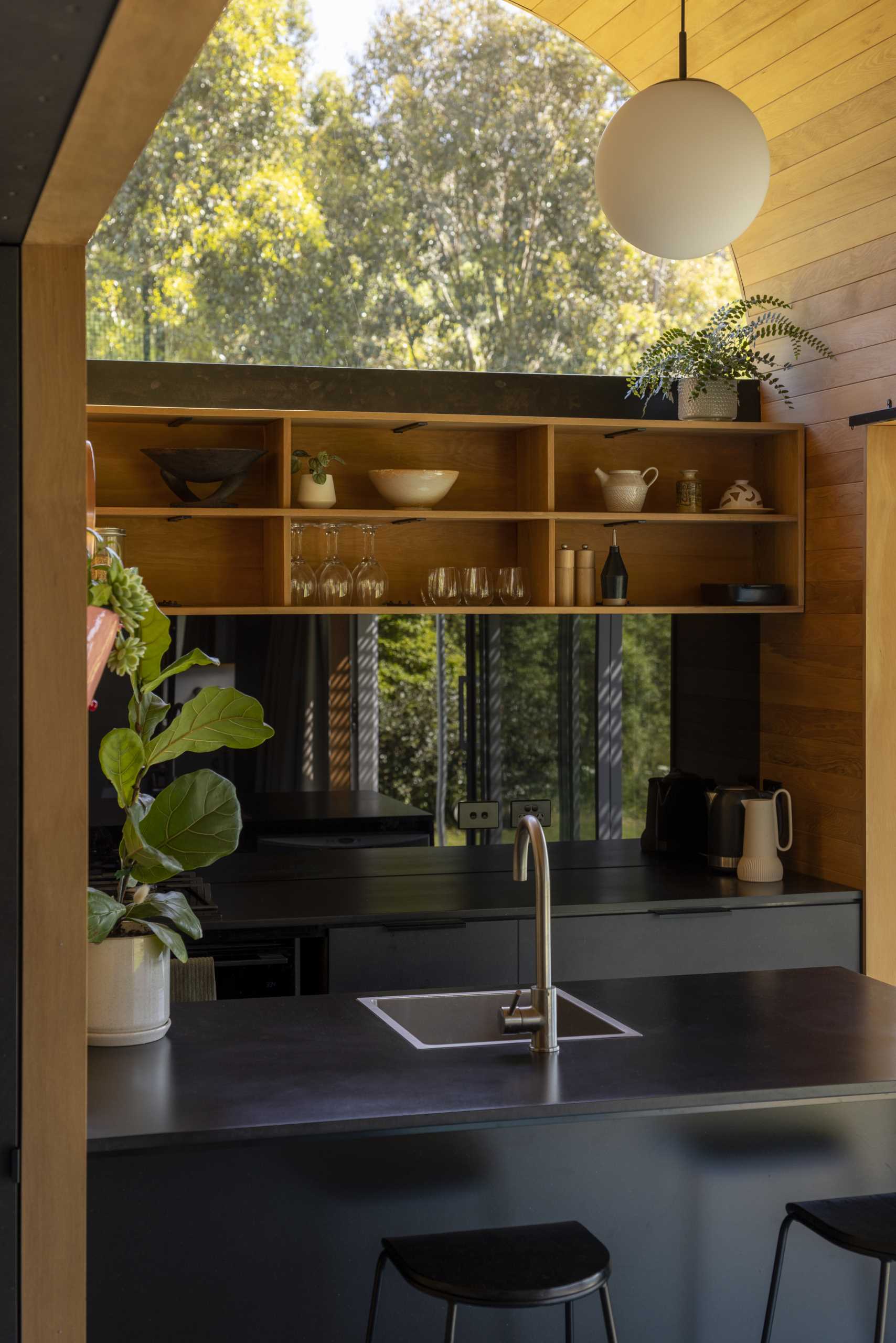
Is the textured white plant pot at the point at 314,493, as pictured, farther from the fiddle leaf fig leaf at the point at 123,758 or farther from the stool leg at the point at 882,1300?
the stool leg at the point at 882,1300

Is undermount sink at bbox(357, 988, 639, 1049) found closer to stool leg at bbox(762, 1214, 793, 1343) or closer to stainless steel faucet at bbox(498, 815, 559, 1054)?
stainless steel faucet at bbox(498, 815, 559, 1054)

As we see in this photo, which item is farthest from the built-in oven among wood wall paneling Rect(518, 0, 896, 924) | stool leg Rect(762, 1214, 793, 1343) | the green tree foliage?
the green tree foliage

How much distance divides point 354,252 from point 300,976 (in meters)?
10.8

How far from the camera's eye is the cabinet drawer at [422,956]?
148 inches

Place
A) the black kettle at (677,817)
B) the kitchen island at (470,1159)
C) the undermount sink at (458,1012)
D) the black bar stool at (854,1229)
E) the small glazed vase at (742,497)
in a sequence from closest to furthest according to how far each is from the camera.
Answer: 1. the kitchen island at (470,1159)
2. the black bar stool at (854,1229)
3. the undermount sink at (458,1012)
4. the small glazed vase at (742,497)
5. the black kettle at (677,817)

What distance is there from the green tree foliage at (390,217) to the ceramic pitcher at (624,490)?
8979mm

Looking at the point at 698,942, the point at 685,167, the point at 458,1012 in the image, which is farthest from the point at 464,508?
the point at 458,1012

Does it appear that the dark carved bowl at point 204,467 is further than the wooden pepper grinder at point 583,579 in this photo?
No

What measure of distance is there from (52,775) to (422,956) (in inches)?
89.9

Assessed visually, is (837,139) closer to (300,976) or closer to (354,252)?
(300,976)

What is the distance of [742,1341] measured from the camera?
254cm

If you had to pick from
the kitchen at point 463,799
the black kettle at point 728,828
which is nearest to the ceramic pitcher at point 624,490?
the kitchen at point 463,799

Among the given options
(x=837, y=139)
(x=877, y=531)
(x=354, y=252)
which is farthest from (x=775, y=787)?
(x=354, y=252)

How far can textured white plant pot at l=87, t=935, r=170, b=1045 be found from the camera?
7.55ft
